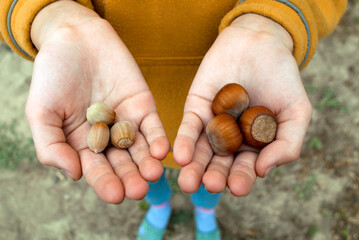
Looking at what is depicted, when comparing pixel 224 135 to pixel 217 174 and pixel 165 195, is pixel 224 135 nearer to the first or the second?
pixel 217 174

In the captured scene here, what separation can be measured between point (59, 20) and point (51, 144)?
0.90m

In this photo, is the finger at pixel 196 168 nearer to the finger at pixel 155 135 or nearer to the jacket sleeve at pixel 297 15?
the finger at pixel 155 135

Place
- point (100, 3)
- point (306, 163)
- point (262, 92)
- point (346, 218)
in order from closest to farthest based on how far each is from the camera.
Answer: point (262, 92), point (100, 3), point (346, 218), point (306, 163)

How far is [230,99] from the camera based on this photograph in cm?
202

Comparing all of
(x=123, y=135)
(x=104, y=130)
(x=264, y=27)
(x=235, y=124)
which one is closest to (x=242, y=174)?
(x=235, y=124)

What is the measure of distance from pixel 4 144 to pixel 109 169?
2.62m

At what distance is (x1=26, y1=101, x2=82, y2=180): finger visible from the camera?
5.88ft

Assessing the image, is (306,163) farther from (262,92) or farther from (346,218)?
(262,92)

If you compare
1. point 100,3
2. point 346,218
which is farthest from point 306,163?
point 100,3

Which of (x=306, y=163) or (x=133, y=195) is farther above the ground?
(x=133, y=195)

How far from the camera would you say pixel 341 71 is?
4.30 metres

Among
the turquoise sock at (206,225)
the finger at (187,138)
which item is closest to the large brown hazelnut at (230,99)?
the finger at (187,138)

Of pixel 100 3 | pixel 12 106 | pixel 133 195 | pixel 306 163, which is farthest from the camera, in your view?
pixel 12 106

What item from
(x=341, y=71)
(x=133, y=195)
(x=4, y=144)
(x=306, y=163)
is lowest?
(x=306, y=163)
